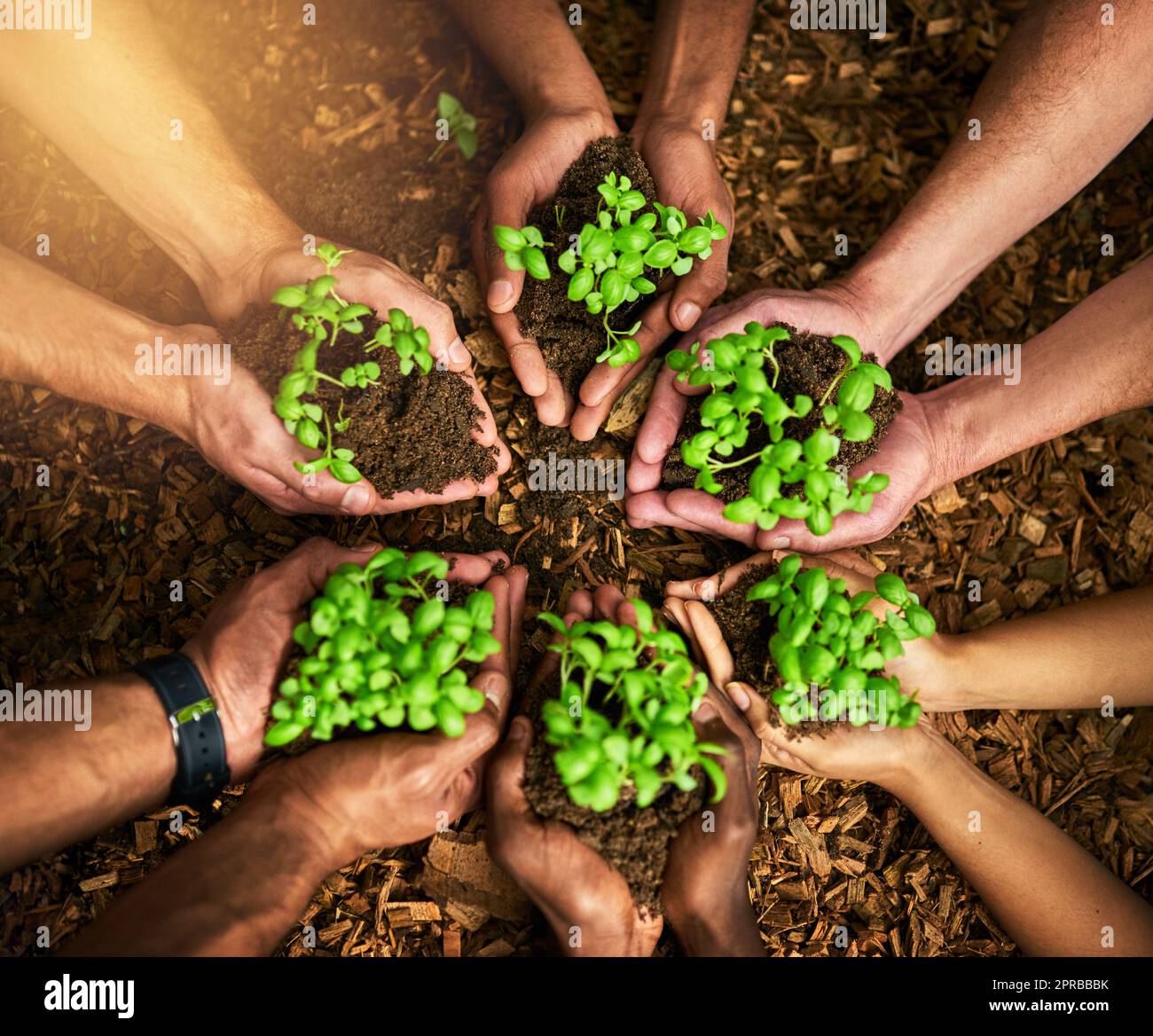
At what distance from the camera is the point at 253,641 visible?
261 centimetres

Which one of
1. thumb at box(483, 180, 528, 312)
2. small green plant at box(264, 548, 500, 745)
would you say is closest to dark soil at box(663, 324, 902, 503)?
thumb at box(483, 180, 528, 312)

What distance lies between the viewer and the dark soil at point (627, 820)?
2.44 meters

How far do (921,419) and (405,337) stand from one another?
1925 mm

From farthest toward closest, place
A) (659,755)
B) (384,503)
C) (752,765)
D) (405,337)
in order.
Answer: (384,503) → (752,765) → (405,337) → (659,755)

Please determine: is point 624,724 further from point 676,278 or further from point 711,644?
point 676,278

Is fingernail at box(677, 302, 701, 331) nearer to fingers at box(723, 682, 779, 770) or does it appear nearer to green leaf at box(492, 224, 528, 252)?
green leaf at box(492, 224, 528, 252)

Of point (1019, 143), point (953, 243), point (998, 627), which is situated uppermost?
point (1019, 143)

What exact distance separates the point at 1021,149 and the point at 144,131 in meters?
3.16

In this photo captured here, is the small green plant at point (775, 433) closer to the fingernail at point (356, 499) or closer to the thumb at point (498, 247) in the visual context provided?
the thumb at point (498, 247)

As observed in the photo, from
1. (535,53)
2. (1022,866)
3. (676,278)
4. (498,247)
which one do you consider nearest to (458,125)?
(535,53)

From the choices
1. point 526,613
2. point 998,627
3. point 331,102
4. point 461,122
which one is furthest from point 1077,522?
point 331,102

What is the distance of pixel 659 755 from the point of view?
2.15 m

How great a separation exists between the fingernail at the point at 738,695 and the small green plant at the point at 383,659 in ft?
3.10

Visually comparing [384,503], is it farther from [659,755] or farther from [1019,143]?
[1019,143]
